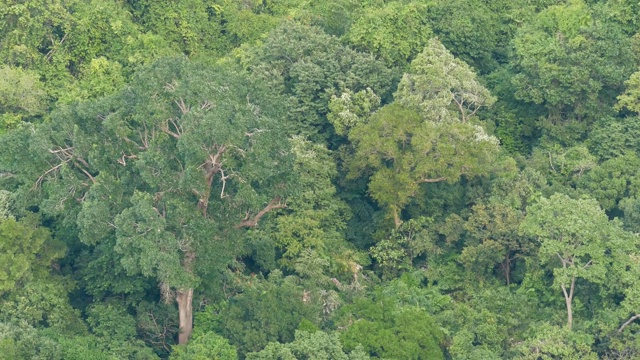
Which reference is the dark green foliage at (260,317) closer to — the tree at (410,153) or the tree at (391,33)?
the tree at (410,153)

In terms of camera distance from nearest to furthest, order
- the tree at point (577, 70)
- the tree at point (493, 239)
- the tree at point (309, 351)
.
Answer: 1. the tree at point (309, 351)
2. the tree at point (493, 239)
3. the tree at point (577, 70)

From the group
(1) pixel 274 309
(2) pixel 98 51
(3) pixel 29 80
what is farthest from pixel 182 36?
(1) pixel 274 309

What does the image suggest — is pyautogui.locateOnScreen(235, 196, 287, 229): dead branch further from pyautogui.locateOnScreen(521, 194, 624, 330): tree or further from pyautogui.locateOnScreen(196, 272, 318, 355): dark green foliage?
pyautogui.locateOnScreen(521, 194, 624, 330): tree

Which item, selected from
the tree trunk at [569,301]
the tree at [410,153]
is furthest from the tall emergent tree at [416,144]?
the tree trunk at [569,301]

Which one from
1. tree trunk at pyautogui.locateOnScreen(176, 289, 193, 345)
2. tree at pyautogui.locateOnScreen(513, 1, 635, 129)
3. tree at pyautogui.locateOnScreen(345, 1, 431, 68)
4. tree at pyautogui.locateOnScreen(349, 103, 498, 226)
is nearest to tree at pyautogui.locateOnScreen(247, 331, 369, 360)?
tree trunk at pyautogui.locateOnScreen(176, 289, 193, 345)

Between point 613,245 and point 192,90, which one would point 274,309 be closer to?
point 192,90

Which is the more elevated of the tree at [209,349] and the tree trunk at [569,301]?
the tree trunk at [569,301]

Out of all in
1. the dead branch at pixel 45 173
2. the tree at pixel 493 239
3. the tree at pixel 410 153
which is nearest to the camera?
the dead branch at pixel 45 173
